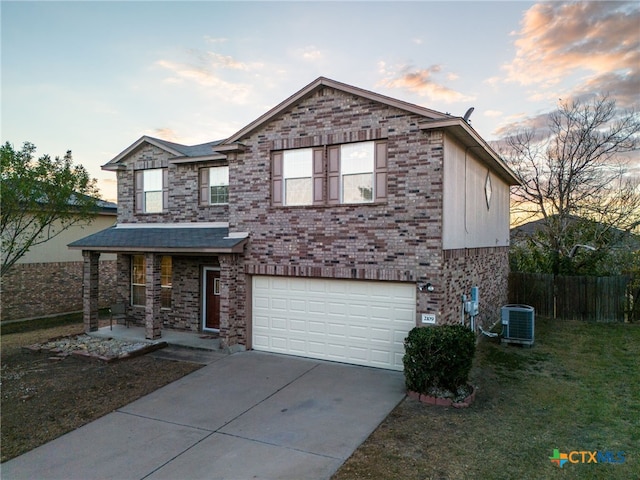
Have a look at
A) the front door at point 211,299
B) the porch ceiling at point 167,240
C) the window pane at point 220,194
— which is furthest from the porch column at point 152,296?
the window pane at point 220,194

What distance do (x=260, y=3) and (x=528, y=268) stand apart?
17424mm

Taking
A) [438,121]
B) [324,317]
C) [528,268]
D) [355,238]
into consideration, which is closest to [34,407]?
[324,317]

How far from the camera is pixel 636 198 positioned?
61.5 ft

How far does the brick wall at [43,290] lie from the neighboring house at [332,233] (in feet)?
16.9

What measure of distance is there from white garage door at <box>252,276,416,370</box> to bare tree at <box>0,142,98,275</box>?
6024 millimetres

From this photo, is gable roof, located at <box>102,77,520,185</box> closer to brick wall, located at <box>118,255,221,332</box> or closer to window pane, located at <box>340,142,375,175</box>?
window pane, located at <box>340,142,375,175</box>

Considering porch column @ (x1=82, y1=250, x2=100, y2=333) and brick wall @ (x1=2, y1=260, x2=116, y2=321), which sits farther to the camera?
brick wall @ (x1=2, y1=260, x2=116, y2=321)

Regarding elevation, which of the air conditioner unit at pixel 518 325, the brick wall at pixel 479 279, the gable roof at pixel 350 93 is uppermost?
the gable roof at pixel 350 93

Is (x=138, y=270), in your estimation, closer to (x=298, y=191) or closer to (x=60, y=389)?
(x=60, y=389)

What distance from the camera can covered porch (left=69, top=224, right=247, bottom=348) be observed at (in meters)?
10.9

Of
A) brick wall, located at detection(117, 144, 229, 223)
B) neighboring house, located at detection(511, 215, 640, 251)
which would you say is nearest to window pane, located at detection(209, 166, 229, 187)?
brick wall, located at detection(117, 144, 229, 223)

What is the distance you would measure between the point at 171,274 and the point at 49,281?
7.21 m

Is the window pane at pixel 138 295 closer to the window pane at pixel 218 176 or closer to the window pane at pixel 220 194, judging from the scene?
the window pane at pixel 220 194

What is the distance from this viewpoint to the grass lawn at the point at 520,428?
516cm
